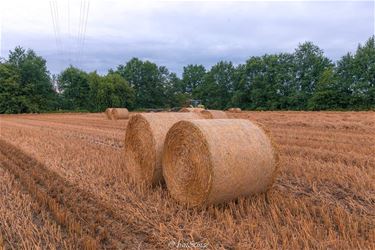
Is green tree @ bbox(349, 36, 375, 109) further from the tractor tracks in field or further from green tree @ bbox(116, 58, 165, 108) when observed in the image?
the tractor tracks in field

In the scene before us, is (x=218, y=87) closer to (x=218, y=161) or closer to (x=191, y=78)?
(x=191, y=78)

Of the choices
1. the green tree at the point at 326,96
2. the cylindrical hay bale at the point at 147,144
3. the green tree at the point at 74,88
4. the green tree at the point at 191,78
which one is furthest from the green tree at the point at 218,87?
the cylindrical hay bale at the point at 147,144

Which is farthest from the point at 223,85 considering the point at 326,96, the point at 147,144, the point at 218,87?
the point at 147,144

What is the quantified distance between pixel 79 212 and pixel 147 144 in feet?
6.06

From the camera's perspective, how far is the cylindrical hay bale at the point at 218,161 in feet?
14.4

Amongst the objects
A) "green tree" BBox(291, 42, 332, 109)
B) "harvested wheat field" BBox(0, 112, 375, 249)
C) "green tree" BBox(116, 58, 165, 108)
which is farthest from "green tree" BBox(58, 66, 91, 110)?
"harvested wheat field" BBox(0, 112, 375, 249)

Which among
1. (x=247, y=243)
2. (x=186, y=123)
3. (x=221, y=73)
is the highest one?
(x=221, y=73)

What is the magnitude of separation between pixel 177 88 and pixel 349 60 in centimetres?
3453

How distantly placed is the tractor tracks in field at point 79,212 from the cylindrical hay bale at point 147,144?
1084 mm

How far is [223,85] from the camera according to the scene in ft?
197

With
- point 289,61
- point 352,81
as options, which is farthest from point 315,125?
point 289,61

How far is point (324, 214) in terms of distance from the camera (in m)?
4.12

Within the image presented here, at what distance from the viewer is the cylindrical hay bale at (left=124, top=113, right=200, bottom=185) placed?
222 inches

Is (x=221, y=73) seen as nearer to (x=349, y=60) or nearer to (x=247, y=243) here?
(x=349, y=60)
